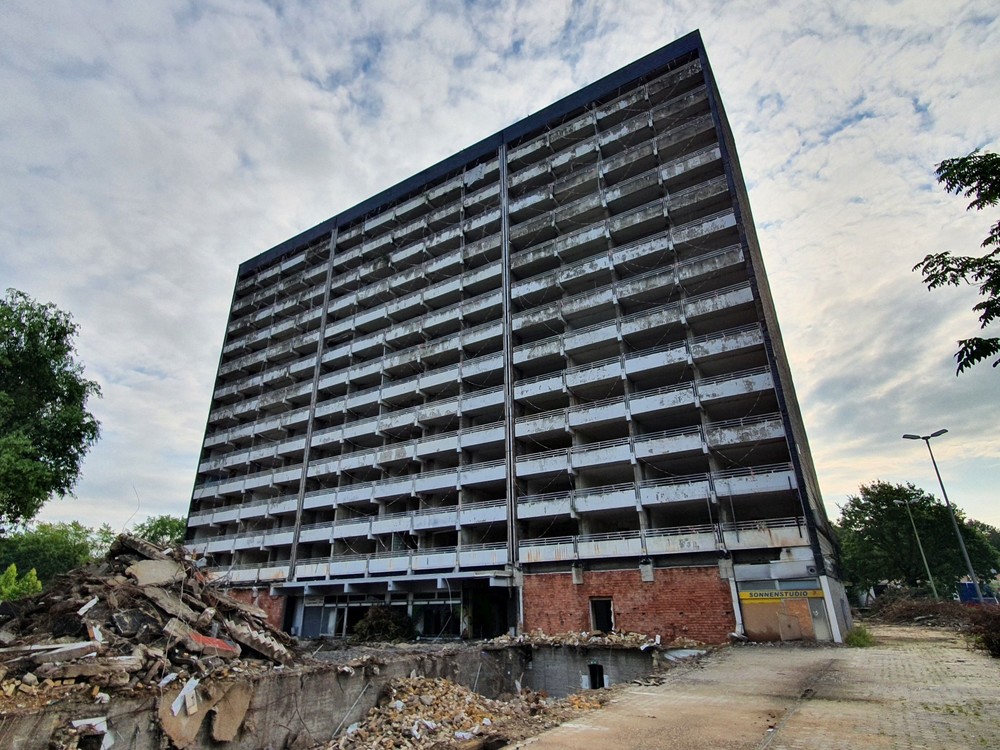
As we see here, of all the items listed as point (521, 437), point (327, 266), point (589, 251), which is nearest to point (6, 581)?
point (327, 266)

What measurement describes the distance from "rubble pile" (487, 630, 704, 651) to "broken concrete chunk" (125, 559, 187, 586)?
36.6 ft

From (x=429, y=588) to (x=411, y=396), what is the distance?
12.5 meters

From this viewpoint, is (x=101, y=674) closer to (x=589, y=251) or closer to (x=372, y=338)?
(x=589, y=251)

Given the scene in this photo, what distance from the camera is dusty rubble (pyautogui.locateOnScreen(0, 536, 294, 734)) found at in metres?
8.77

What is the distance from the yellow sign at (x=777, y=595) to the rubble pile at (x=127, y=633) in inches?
650

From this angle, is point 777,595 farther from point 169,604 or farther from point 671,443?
point 169,604

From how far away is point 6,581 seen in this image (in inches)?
1772

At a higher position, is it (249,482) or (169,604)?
(249,482)

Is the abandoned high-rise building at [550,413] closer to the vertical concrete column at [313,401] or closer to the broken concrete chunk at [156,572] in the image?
the vertical concrete column at [313,401]

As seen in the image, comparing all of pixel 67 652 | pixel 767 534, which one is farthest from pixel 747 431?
pixel 67 652

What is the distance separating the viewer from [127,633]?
36.0ft

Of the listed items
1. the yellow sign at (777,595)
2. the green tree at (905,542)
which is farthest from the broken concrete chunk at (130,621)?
the green tree at (905,542)

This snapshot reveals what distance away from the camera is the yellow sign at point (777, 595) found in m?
18.9

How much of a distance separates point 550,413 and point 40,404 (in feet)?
83.4
